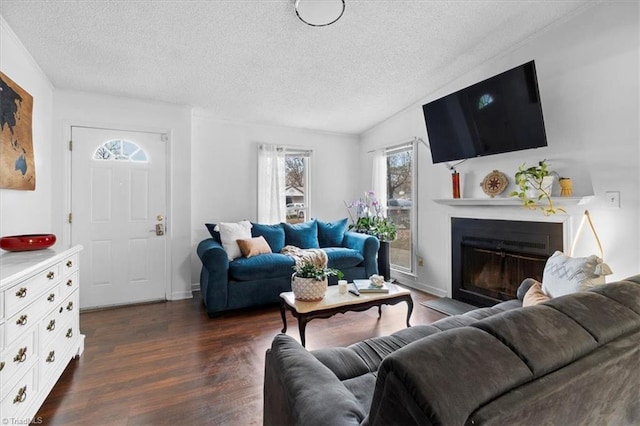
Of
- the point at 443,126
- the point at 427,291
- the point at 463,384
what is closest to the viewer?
the point at 463,384

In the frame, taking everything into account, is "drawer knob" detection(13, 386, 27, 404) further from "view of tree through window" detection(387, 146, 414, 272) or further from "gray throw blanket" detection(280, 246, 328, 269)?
"view of tree through window" detection(387, 146, 414, 272)

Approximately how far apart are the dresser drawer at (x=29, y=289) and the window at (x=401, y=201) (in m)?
3.66

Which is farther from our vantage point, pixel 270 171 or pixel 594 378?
pixel 270 171

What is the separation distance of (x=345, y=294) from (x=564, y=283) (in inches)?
57.8

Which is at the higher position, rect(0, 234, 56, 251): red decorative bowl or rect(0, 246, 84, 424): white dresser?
rect(0, 234, 56, 251): red decorative bowl

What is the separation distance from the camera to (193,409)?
65.8 inches

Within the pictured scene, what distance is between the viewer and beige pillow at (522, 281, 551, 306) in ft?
5.79

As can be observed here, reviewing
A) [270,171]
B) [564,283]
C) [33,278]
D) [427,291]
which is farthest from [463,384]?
[270,171]

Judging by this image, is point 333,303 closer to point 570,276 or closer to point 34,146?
point 570,276

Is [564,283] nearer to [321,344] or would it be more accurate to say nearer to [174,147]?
[321,344]

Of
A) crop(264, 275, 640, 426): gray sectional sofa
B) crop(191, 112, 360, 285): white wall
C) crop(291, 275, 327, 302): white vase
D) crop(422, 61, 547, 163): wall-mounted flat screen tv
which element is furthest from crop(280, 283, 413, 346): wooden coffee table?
crop(191, 112, 360, 285): white wall

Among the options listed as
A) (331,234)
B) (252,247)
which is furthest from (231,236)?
(331,234)

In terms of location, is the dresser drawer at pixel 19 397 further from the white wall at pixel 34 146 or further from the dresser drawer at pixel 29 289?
the white wall at pixel 34 146

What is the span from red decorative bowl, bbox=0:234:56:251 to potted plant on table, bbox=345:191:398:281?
3.37 meters
